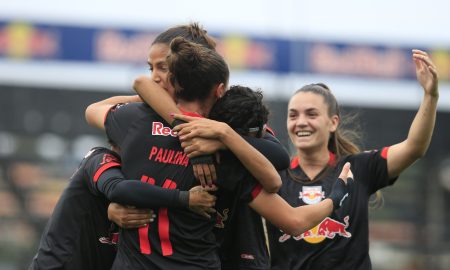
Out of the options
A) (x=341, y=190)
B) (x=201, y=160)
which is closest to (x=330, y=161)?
(x=341, y=190)

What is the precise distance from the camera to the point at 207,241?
3844 mm

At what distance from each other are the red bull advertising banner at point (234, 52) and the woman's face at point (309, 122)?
441 inches

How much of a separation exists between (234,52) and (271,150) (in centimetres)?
1285

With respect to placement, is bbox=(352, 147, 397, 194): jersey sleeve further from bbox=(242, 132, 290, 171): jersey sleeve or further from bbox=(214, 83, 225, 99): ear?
bbox=(214, 83, 225, 99): ear

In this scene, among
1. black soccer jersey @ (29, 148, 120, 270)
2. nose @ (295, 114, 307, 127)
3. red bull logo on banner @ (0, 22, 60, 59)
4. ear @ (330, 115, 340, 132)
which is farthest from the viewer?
red bull logo on banner @ (0, 22, 60, 59)

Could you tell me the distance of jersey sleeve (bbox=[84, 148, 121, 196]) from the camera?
3939mm

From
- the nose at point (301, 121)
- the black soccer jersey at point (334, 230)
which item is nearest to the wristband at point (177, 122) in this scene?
the black soccer jersey at point (334, 230)

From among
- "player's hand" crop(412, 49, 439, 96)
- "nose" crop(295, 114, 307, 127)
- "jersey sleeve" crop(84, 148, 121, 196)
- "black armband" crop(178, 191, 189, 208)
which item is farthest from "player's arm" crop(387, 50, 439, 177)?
"jersey sleeve" crop(84, 148, 121, 196)

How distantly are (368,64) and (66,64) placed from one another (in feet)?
18.7

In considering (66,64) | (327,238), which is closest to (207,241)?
(327,238)

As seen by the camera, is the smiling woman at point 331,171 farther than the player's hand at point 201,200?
Yes

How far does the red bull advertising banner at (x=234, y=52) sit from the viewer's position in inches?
656

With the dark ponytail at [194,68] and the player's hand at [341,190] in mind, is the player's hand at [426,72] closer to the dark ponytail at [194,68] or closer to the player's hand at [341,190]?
the player's hand at [341,190]

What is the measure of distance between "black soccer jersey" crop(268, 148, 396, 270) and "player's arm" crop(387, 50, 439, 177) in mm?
75
